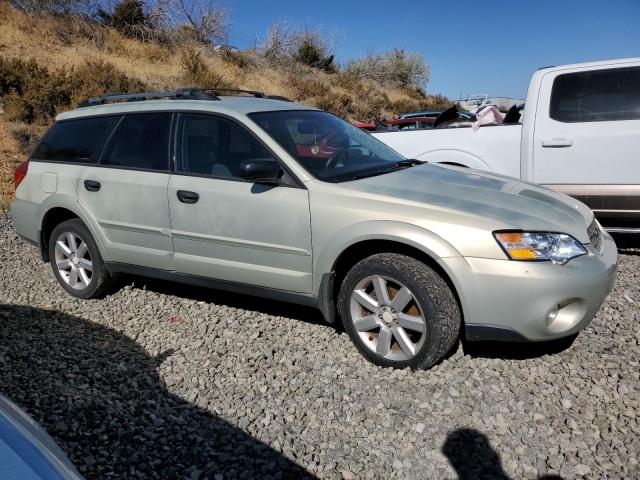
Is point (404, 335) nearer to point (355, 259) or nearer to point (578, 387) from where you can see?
point (355, 259)

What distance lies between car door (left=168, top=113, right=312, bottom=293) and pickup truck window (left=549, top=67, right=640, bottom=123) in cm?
334

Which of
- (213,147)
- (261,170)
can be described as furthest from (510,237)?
(213,147)

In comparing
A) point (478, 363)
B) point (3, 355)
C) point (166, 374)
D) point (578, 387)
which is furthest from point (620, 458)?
point (3, 355)

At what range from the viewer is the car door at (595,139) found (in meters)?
5.20

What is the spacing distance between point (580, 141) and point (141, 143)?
399cm

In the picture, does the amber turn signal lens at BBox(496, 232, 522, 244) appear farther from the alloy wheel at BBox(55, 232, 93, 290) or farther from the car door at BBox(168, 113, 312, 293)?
the alloy wheel at BBox(55, 232, 93, 290)

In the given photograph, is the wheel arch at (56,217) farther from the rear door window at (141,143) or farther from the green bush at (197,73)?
the green bush at (197,73)

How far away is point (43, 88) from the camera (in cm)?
1446

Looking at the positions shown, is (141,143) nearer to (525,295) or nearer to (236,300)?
(236,300)

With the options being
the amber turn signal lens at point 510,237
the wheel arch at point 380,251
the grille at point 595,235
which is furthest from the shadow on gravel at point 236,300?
the grille at point 595,235

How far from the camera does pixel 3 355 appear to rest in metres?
3.75

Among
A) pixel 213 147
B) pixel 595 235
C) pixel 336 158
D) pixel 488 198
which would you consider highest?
pixel 213 147

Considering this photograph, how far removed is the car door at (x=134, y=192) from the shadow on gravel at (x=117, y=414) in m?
0.72

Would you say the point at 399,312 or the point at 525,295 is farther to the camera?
the point at 399,312
